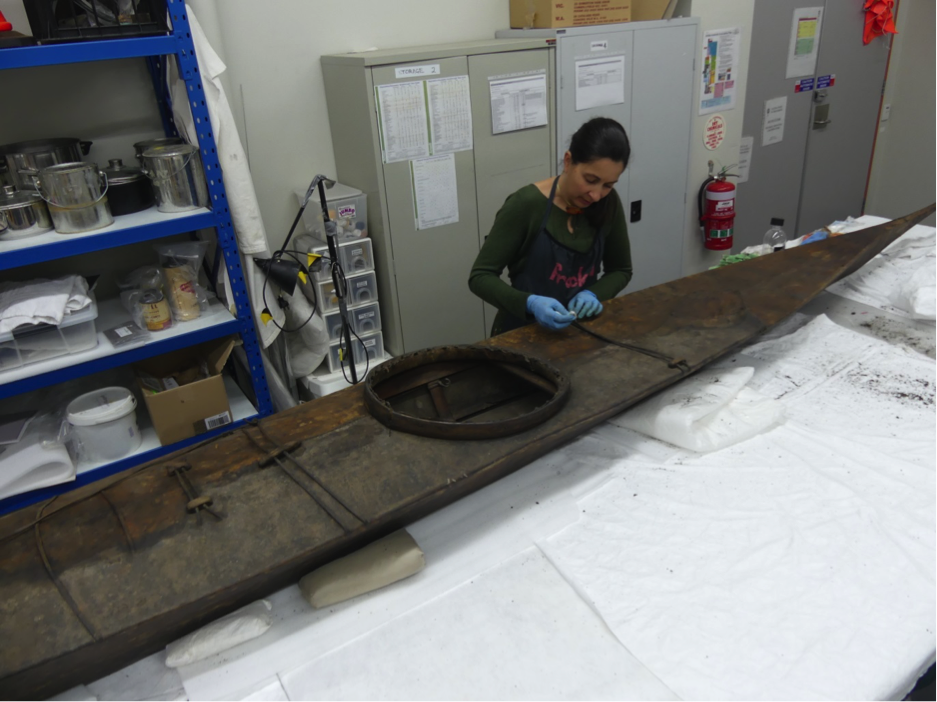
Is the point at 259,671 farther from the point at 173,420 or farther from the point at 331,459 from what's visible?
the point at 173,420

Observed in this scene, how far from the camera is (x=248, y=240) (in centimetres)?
215

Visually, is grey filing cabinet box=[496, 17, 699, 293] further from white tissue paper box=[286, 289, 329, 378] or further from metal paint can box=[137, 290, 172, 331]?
metal paint can box=[137, 290, 172, 331]

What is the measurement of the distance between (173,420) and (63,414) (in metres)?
0.37

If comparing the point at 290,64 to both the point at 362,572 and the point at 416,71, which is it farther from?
the point at 362,572

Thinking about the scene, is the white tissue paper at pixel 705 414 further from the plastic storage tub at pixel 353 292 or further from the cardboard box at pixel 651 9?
the cardboard box at pixel 651 9

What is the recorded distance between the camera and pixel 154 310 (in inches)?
81.4

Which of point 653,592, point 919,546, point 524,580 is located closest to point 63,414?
point 524,580

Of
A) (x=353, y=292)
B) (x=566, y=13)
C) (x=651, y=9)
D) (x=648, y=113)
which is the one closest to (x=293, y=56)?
(x=353, y=292)

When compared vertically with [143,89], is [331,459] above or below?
below

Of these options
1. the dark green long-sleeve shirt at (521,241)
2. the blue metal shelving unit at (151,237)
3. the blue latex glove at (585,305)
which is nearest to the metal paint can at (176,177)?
the blue metal shelving unit at (151,237)

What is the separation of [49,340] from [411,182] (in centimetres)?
137

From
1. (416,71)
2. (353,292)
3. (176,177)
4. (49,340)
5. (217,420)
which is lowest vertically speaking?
(217,420)

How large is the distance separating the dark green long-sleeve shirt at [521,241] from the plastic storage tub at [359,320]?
689 mm

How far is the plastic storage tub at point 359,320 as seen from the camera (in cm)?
255
